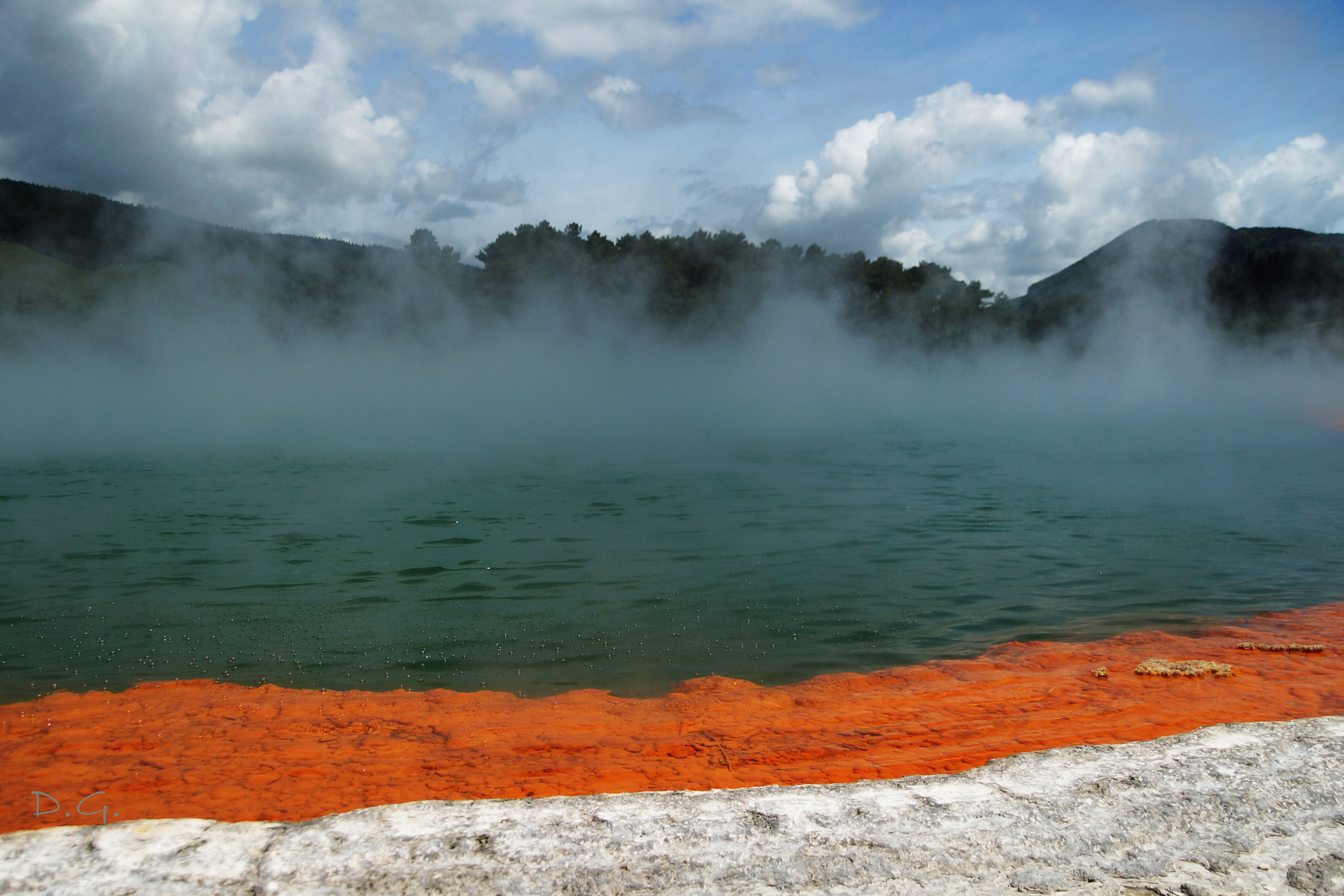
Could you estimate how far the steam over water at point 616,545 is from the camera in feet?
13.6

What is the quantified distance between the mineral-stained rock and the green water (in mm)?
1776

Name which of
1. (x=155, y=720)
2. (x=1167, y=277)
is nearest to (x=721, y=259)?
(x=1167, y=277)

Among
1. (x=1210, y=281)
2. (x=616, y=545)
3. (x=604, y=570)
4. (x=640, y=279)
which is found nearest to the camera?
(x=604, y=570)

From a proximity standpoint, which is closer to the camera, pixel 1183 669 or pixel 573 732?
pixel 573 732

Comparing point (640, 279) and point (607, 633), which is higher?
point (640, 279)

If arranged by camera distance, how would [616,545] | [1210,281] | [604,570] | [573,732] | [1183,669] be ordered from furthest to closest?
[1210,281] → [616,545] → [604,570] → [1183,669] → [573,732]

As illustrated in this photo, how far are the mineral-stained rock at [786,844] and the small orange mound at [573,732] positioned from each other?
0.35m

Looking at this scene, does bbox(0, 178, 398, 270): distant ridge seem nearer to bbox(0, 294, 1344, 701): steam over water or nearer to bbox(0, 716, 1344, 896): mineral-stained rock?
bbox(0, 294, 1344, 701): steam over water

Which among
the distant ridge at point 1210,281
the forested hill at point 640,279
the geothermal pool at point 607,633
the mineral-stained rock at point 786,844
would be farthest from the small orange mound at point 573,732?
the distant ridge at point 1210,281

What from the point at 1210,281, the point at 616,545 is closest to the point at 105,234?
the point at 616,545

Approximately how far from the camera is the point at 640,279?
127 feet

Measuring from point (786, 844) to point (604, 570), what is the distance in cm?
411

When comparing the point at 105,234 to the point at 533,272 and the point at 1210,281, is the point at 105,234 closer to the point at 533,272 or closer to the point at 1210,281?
the point at 533,272

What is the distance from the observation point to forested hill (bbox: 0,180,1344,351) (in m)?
31.7
